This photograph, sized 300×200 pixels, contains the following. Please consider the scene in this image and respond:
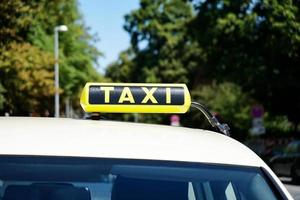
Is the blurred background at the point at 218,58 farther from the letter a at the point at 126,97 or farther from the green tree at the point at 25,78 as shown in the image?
the letter a at the point at 126,97

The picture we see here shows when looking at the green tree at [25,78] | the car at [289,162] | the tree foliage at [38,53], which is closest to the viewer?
the car at [289,162]

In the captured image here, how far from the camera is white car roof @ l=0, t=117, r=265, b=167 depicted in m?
2.93

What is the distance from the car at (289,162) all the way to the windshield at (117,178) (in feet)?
70.0

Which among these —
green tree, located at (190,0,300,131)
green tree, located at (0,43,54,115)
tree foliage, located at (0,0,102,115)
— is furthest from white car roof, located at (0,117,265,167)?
green tree, located at (0,43,54,115)

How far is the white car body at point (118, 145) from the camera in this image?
2.93m

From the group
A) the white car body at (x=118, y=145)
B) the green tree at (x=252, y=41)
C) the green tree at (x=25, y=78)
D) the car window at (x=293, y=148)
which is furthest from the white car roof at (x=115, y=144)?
the green tree at (x=25, y=78)

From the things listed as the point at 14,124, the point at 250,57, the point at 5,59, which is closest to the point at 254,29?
the point at 250,57

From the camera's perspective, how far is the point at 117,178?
9.99ft

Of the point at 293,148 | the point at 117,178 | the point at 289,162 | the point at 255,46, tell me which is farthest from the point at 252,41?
the point at 117,178

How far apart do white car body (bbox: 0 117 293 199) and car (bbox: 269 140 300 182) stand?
835 inches

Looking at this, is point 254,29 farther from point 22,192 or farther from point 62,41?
point 22,192

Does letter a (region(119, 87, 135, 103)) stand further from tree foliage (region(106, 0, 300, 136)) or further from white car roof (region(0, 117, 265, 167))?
tree foliage (region(106, 0, 300, 136))

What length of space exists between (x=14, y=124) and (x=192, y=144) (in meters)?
0.75

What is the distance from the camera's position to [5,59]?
2720 centimetres
